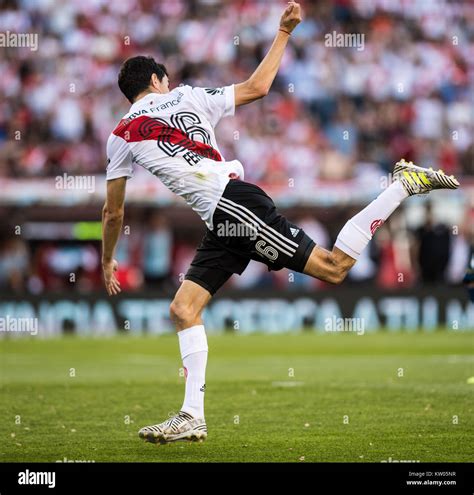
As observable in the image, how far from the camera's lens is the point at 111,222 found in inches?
345

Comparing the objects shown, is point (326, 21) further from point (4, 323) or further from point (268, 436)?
point (268, 436)

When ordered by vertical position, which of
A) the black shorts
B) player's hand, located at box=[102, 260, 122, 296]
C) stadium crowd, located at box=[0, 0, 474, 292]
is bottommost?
player's hand, located at box=[102, 260, 122, 296]

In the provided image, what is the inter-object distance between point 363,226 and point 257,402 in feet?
10.9

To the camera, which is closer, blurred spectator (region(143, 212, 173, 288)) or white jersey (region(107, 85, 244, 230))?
white jersey (region(107, 85, 244, 230))

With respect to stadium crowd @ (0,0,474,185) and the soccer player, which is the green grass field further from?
stadium crowd @ (0,0,474,185)

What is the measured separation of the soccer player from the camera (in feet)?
27.6

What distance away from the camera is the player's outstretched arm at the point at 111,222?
28.3ft

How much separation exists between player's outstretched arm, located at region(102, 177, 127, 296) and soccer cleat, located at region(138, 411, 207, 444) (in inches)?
55.1

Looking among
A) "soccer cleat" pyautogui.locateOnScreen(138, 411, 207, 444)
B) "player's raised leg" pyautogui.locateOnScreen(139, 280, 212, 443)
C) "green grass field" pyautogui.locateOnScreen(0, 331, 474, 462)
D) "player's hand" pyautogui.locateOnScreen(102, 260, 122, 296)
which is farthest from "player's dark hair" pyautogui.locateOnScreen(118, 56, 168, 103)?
"green grass field" pyautogui.locateOnScreen(0, 331, 474, 462)

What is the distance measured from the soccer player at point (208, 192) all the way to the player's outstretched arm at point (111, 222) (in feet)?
0.04

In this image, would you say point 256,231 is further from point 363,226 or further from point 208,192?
point 363,226

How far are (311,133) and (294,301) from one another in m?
5.14

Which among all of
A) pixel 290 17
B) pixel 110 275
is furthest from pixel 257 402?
pixel 290 17

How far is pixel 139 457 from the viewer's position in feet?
26.3
